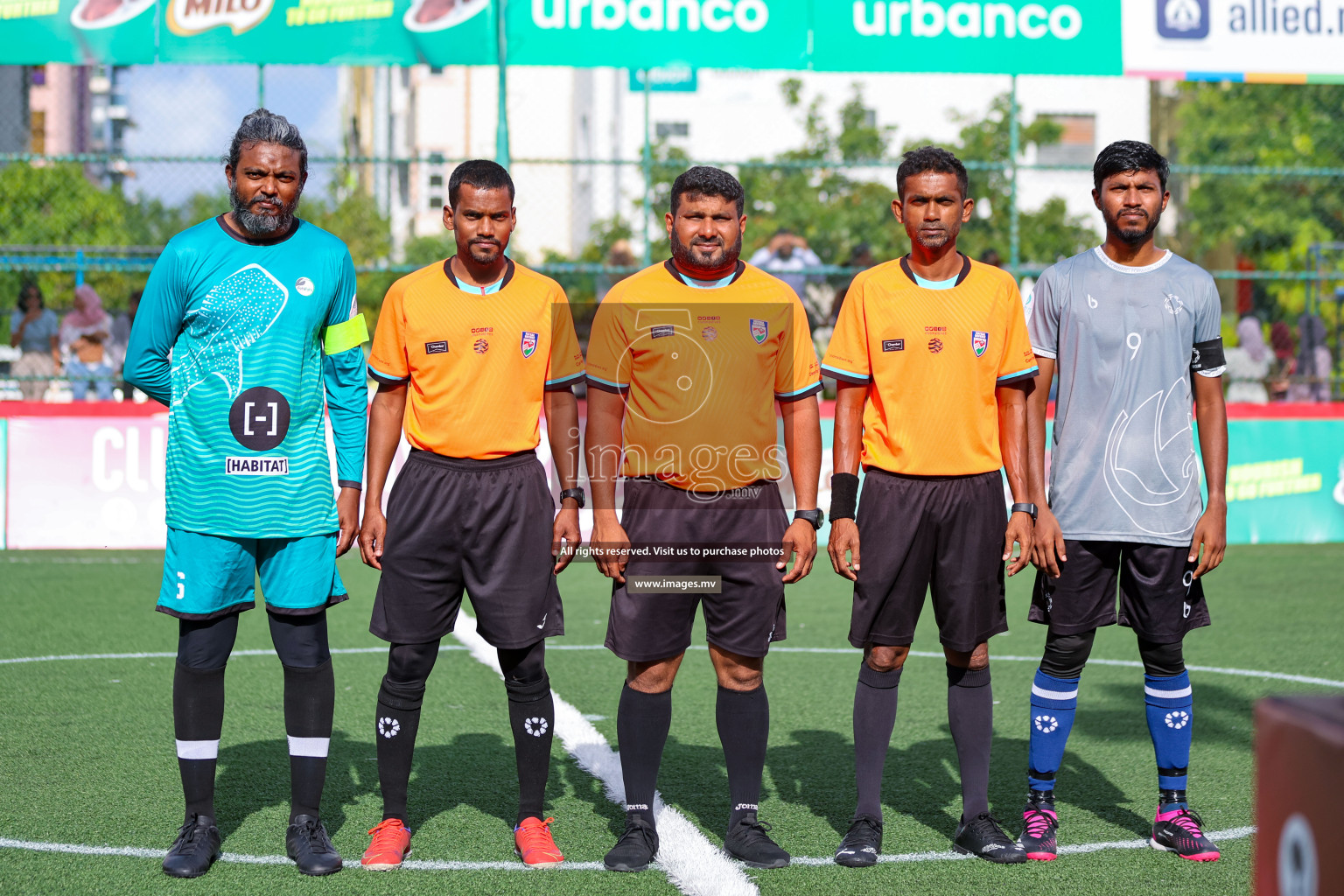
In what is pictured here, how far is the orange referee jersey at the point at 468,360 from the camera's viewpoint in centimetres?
414

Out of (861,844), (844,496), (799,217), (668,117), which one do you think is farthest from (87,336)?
(668,117)

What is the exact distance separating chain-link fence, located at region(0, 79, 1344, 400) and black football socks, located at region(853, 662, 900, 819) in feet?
19.8

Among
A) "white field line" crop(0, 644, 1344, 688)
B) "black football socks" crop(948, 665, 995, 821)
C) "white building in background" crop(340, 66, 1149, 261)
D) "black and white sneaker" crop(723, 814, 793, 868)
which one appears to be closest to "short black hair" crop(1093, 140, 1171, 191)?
"black football socks" crop(948, 665, 995, 821)

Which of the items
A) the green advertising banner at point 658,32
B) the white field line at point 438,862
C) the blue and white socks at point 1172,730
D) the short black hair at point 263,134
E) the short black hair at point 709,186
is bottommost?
the white field line at point 438,862

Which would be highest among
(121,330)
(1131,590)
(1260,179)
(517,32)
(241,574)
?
(1260,179)

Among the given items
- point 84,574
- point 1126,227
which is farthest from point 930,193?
point 84,574

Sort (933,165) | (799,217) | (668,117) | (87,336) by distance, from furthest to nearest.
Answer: (668,117)
(799,217)
(87,336)
(933,165)

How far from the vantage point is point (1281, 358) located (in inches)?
596

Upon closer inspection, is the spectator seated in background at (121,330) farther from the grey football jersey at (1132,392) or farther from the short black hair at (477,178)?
the grey football jersey at (1132,392)

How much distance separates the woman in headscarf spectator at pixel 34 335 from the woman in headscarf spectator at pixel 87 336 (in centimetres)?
17

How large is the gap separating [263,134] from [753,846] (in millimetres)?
2558

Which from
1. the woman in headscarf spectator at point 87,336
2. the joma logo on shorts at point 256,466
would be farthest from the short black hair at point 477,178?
the woman in headscarf spectator at point 87,336

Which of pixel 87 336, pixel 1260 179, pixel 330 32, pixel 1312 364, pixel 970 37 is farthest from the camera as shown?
pixel 1260 179

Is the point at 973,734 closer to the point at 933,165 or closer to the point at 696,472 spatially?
the point at 696,472
